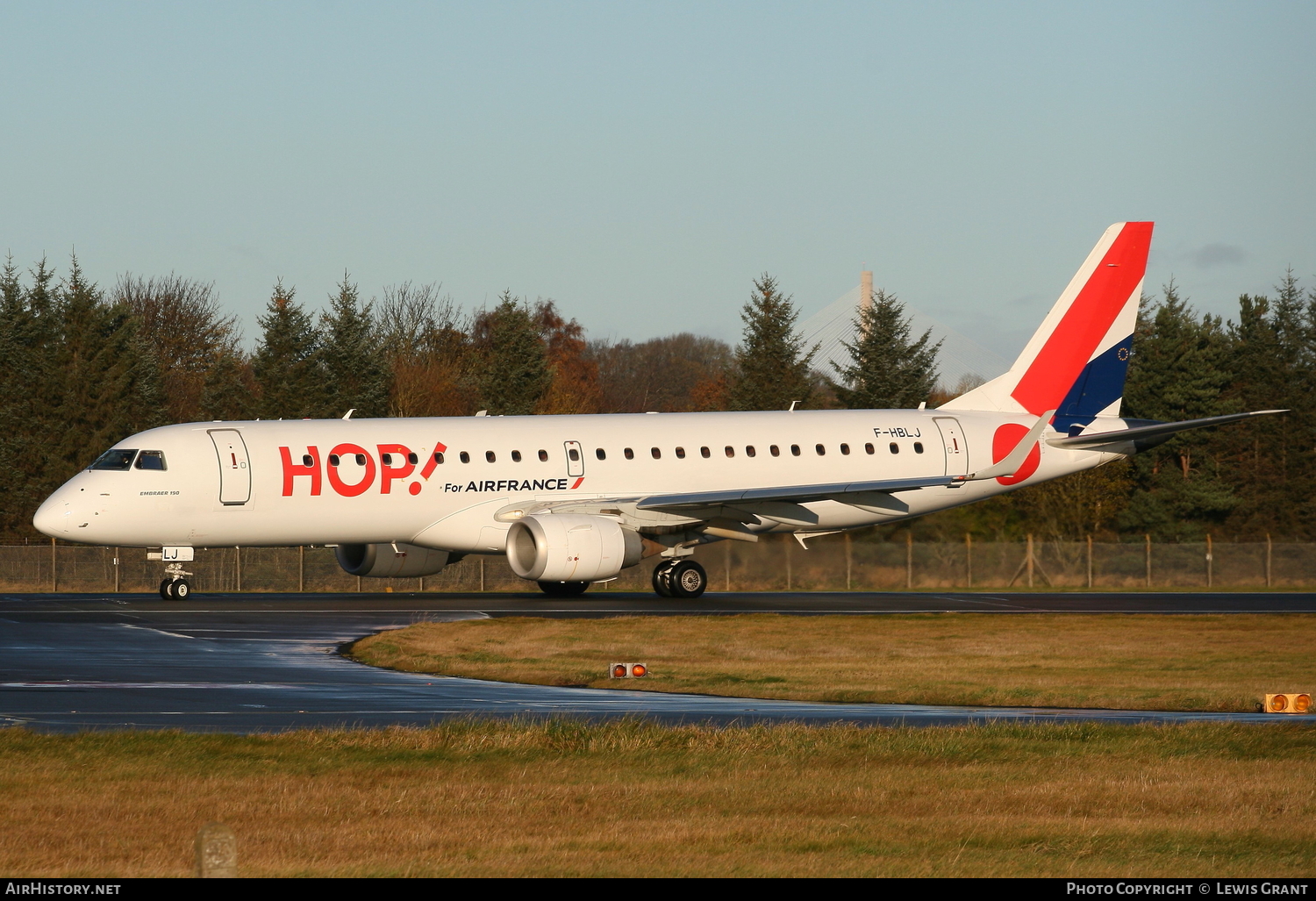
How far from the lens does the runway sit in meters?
16.5

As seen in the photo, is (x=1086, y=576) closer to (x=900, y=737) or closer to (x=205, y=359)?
(x=900, y=737)

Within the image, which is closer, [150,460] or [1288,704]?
[1288,704]

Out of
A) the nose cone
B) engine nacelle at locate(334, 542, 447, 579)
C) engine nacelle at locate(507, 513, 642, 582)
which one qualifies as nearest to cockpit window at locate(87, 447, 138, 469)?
the nose cone

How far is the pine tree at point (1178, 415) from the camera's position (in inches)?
2530

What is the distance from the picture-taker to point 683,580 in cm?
3788

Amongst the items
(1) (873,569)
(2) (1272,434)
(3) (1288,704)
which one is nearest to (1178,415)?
(2) (1272,434)

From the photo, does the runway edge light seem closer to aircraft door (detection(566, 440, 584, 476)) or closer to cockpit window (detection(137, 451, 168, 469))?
aircraft door (detection(566, 440, 584, 476))

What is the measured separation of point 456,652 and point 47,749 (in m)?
11.4

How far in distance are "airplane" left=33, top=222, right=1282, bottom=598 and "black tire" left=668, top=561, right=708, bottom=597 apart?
41 millimetres

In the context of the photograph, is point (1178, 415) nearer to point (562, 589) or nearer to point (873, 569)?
point (873, 569)

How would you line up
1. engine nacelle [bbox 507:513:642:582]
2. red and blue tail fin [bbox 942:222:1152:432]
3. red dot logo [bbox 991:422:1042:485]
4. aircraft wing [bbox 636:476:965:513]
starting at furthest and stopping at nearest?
red and blue tail fin [bbox 942:222:1152:432] < red dot logo [bbox 991:422:1042:485] < aircraft wing [bbox 636:476:965:513] < engine nacelle [bbox 507:513:642:582]

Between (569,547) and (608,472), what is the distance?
159 inches

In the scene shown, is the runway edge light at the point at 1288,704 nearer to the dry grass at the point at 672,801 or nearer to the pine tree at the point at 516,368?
the dry grass at the point at 672,801

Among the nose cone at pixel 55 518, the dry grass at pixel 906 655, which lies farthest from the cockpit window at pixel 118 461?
the dry grass at pixel 906 655
